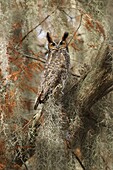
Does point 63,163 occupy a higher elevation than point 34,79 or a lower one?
lower

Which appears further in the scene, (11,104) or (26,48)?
(26,48)

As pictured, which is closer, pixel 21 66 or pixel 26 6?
pixel 21 66

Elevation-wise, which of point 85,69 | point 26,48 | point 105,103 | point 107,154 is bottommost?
point 107,154

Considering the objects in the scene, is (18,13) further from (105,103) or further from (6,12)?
(105,103)

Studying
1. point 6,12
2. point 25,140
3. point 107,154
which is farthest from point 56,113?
point 6,12

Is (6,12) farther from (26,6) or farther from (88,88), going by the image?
(88,88)

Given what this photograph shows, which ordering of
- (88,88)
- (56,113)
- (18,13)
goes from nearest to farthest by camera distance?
(56,113) < (88,88) < (18,13)

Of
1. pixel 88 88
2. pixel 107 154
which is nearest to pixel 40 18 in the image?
pixel 88 88

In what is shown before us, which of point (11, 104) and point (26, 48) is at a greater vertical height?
point (26, 48)

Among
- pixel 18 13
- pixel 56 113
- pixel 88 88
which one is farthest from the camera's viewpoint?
pixel 18 13
